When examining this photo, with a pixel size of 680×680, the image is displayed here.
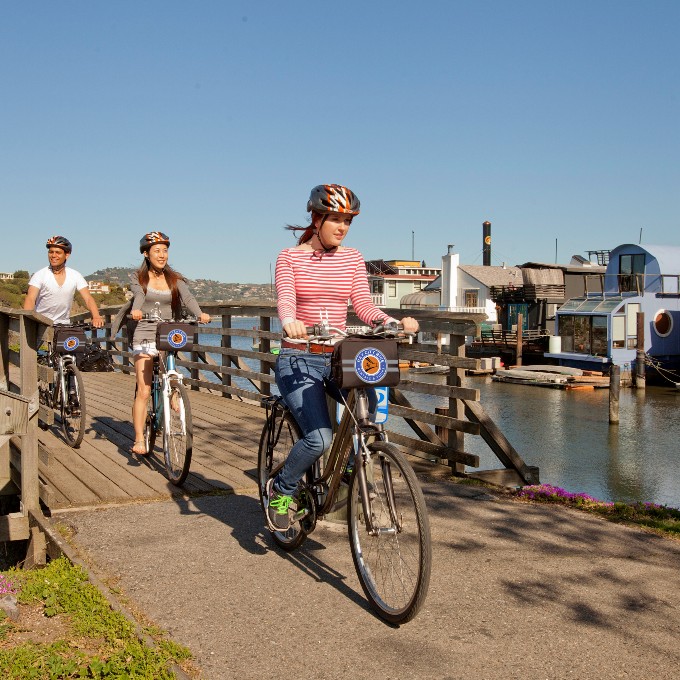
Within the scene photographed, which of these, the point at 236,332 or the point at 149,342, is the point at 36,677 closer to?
the point at 149,342

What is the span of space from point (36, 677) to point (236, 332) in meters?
9.06

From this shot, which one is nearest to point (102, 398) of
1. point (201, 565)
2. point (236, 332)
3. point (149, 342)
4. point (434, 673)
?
point (236, 332)

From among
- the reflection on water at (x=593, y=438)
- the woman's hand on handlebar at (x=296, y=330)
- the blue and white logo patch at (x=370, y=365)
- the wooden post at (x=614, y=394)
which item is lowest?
the reflection on water at (x=593, y=438)

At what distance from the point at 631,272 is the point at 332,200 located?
51435 millimetres

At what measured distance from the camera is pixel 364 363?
3.74 metres

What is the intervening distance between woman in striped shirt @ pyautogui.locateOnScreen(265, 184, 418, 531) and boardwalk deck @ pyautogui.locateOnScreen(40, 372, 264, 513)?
1837 millimetres

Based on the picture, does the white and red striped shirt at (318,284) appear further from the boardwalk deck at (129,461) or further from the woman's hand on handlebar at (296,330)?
the boardwalk deck at (129,461)

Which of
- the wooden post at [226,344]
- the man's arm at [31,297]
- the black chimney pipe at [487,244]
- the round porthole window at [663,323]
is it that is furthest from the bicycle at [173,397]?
the black chimney pipe at [487,244]

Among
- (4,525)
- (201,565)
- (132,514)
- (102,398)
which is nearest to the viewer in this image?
(201,565)

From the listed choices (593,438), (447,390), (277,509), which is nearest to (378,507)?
(277,509)

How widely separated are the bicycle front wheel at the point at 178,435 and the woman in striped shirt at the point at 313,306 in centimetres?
170

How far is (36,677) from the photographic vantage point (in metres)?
3.07

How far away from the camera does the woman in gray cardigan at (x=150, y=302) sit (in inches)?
271

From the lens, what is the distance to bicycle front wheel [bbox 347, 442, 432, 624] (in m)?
3.44
